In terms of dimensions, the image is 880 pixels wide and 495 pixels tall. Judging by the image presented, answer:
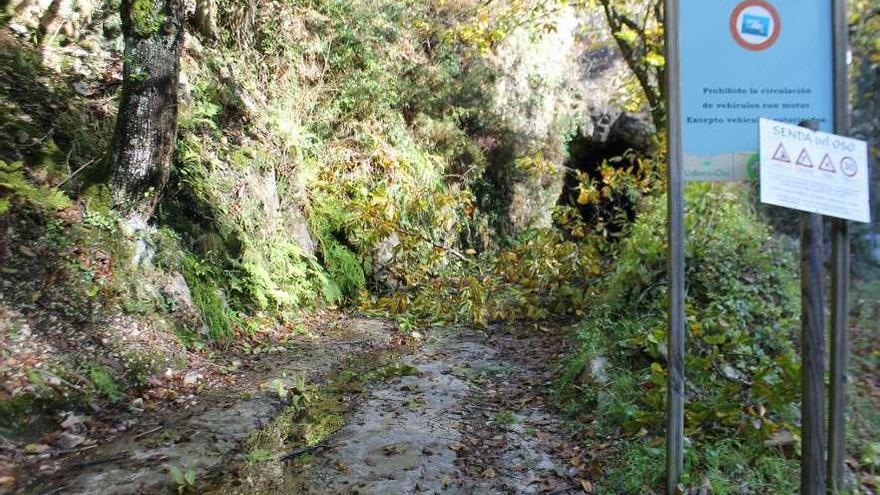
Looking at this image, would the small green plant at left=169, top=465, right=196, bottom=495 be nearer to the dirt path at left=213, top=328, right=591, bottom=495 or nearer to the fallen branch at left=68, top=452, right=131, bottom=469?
the dirt path at left=213, top=328, right=591, bottom=495

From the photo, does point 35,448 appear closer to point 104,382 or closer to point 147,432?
point 147,432

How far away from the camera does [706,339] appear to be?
4.18 m

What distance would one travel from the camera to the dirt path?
3.70 metres

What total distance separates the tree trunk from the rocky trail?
2.19 metres

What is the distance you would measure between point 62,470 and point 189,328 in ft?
7.67

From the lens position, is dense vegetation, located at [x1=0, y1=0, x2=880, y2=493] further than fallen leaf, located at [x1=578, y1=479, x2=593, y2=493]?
Yes

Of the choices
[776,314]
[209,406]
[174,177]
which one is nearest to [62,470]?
[209,406]

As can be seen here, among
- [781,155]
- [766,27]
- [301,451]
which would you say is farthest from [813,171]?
[301,451]

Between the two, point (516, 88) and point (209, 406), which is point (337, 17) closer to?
point (516, 88)

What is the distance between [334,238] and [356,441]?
19.0 feet

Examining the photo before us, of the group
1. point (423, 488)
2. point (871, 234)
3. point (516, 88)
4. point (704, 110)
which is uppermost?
point (516, 88)

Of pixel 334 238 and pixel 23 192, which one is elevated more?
pixel 23 192

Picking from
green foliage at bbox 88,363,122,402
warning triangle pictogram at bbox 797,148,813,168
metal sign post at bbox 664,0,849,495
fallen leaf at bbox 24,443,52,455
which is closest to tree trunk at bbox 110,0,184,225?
green foliage at bbox 88,363,122,402

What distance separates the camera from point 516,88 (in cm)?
1504
